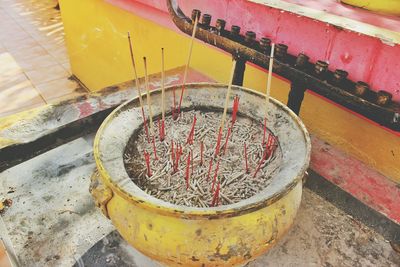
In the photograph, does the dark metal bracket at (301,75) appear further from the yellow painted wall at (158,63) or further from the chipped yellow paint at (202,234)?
the chipped yellow paint at (202,234)

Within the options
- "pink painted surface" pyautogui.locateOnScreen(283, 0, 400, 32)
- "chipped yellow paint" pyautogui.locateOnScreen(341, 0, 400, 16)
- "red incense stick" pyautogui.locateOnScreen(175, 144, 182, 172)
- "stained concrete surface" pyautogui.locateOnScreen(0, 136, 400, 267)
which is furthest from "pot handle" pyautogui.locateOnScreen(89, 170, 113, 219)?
"chipped yellow paint" pyautogui.locateOnScreen(341, 0, 400, 16)

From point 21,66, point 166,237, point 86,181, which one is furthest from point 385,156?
point 21,66

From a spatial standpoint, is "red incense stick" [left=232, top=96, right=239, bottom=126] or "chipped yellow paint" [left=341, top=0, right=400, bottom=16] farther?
"chipped yellow paint" [left=341, top=0, right=400, bottom=16]

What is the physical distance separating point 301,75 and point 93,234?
45.1 inches

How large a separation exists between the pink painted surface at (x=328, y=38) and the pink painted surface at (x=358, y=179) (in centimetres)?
37

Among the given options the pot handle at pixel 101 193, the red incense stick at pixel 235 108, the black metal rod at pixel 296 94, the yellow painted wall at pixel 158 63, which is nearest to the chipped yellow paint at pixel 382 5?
the yellow painted wall at pixel 158 63

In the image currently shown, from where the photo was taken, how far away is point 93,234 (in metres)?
1.49

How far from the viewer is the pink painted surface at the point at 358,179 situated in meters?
1.42

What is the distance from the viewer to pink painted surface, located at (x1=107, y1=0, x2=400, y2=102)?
53.1 inches

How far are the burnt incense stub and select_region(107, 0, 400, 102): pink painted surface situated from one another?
1.54 feet

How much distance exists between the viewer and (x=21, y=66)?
5160 millimetres

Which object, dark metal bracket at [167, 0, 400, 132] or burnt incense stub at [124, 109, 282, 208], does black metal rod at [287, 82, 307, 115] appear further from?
burnt incense stub at [124, 109, 282, 208]

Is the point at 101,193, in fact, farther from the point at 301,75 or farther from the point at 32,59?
the point at 32,59

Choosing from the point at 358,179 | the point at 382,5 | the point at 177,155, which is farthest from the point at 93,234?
the point at 382,5
